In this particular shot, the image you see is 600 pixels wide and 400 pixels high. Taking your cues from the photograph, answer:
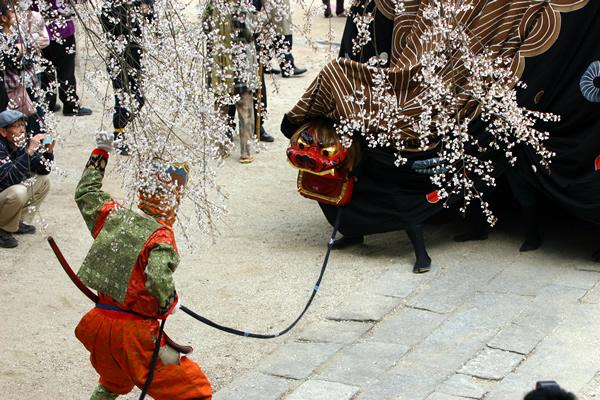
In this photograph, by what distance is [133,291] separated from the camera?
2920 mm

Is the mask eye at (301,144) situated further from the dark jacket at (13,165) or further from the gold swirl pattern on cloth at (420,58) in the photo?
the dark jacket at (13,165)

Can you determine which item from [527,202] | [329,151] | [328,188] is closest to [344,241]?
[328,188]

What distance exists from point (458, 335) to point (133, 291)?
2038mm

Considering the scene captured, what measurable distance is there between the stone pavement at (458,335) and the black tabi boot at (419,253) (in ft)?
0.22

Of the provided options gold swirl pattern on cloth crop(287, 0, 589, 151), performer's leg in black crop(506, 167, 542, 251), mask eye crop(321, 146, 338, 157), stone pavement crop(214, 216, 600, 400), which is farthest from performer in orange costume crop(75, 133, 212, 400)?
performer's leg in black crop(506, 167, 542, 251)

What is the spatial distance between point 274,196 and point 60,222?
81.2 inches

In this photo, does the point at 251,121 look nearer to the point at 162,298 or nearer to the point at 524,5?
the point at 524,5

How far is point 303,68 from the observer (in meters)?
10.8

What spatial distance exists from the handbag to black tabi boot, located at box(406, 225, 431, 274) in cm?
57

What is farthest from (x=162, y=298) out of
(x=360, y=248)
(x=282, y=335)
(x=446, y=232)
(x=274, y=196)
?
(x=274, y=196)

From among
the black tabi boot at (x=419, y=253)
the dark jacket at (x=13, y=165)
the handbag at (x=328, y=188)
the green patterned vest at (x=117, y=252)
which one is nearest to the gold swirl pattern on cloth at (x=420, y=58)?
the handbag at (x=328, y=188)

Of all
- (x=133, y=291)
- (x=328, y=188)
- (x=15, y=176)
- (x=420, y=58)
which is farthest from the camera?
(x=15, y=176)

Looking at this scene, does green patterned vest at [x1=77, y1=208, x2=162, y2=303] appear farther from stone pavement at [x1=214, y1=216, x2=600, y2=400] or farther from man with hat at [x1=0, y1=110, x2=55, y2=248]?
man with hat at [x1=0, y1=110, x2=55, y2=248]

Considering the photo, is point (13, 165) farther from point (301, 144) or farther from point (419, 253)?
point (419, 253)
